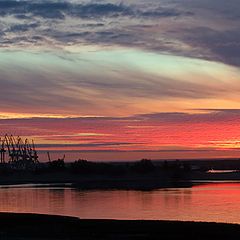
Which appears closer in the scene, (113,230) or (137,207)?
(113,230)

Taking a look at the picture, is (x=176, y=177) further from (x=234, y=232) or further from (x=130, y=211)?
(x=234, y=232)

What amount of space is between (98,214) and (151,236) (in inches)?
660

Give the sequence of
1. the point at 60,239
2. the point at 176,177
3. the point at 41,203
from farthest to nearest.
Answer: the point at 176,177 → the point at 41,203 → the point at 60,239

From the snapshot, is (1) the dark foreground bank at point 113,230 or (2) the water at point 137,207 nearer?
(1) the dark foreground bank at point 113,230

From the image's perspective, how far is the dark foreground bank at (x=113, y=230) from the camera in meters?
31.2

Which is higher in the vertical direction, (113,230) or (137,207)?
(137,207)

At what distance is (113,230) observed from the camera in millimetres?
34156

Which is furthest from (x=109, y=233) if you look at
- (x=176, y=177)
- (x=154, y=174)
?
(x=154, y=174)

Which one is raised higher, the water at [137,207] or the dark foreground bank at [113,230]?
the water at [137,207]

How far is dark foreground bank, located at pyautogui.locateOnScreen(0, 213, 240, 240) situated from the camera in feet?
102

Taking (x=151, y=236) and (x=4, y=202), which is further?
(x=4, y=202)

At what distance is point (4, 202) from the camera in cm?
6444

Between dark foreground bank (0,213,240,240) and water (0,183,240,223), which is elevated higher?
water (0,183,240,223)

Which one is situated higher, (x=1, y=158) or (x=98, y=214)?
(x=1, y=158)
